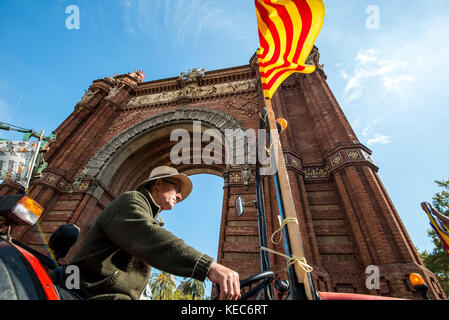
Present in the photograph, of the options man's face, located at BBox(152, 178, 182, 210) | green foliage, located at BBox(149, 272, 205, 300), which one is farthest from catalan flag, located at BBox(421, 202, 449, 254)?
green foliage, located at BBox(149, 272, 205, 300)

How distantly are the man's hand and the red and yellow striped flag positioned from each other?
258 cm

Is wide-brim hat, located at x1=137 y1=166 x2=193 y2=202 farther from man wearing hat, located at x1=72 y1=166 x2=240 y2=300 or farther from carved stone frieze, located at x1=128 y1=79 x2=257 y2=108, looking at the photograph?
carved stone frieze, located at x1=128 y1=79 x2=257 y2=108

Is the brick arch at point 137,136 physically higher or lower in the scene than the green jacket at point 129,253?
higher

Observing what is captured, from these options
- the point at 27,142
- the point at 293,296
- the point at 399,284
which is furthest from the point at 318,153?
the point at 27,142

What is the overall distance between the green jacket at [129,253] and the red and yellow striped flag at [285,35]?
252 centimetres

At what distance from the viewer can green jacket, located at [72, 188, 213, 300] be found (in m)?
1.10

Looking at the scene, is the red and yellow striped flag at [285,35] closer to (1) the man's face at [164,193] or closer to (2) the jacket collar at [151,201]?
(1) the man's face at [164,193]

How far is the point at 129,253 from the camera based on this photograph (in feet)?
4.49

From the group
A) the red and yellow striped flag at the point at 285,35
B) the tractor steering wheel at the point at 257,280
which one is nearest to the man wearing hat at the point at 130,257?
the tractor steering wheel at the point at 257,280

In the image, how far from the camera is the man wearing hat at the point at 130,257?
3.56ft

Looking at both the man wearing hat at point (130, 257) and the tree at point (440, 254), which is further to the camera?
the tree at point (440, 254)

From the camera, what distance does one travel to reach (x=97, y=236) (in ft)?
4.64
